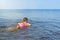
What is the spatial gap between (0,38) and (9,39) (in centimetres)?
73

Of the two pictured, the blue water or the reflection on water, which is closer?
the reflection on water

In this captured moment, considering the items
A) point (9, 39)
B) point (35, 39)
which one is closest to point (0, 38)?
point (9, 39)

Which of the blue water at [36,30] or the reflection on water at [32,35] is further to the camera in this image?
the blue water at [36,30]

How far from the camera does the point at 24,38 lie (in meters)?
12.1

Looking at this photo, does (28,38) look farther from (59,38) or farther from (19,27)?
(19,27)

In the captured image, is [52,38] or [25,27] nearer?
[52,38]

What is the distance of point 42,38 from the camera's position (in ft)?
40.0

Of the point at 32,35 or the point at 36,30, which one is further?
the point at 36,30

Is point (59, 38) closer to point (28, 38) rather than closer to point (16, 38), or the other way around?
point (28, 38)

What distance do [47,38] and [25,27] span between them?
4.75m

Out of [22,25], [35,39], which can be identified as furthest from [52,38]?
[22,25]

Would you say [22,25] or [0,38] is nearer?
[0,38]

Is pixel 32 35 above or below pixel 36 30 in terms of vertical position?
above

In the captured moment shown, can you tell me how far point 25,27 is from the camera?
16.5 metres
